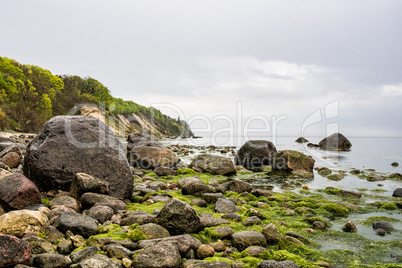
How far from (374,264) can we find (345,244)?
0.89m

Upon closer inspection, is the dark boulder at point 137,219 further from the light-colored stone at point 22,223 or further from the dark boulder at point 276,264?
the dark boulder at point 276,264

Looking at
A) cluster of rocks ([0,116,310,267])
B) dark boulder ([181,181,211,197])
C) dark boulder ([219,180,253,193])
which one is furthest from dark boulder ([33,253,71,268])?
dark boulder ([219,180,253,193])

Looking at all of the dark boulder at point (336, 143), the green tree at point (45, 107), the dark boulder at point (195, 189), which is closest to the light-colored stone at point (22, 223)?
the dark boulder at point (195, 189)

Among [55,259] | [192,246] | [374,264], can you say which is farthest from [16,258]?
[374,264]

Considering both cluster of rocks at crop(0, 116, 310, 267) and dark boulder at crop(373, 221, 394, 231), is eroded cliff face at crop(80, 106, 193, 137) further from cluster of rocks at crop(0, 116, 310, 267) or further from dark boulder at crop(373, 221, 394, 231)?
dark boulder at crop(373, 221, 394, 231)

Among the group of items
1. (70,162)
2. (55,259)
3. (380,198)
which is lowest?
(380,198)

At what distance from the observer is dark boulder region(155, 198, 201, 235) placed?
520 centimetres

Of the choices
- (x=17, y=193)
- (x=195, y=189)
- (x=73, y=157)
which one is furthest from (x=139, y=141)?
(x=17, y=193)

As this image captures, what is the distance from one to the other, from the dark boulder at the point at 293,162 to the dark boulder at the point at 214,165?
11.9 ft

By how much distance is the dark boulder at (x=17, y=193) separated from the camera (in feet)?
18.3

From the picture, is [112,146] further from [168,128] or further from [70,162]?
[168,128]

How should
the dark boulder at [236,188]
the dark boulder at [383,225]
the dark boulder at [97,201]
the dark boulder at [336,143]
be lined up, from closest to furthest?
the dark boulder at [97,201] < the dark boulder at [383,225] < the dark boulder at [236,188] < the dark boulder at [336,143]

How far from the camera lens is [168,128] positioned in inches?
5581

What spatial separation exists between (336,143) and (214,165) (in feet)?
124
